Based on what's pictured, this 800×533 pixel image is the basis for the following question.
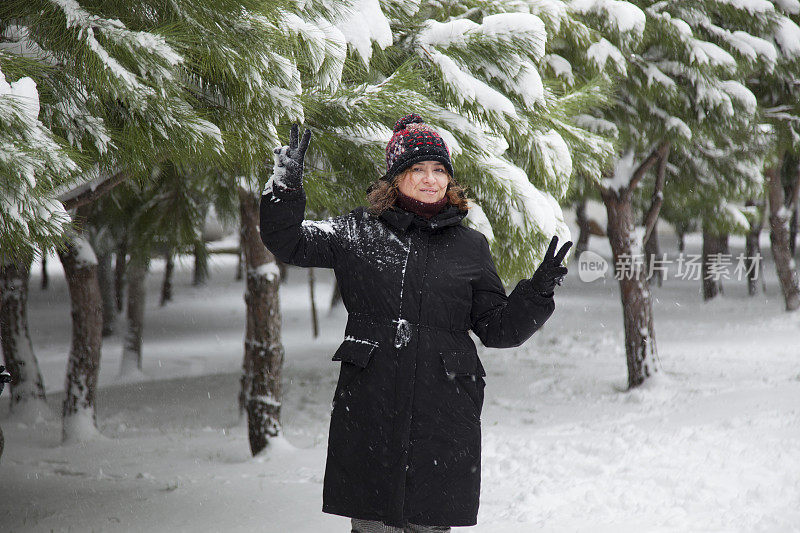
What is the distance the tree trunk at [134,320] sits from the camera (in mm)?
13578

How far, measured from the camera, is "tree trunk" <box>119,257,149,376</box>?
535 inches

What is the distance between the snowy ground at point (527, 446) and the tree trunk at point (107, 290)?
1.57 meters

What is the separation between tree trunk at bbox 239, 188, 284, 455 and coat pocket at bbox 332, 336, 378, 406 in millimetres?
4998

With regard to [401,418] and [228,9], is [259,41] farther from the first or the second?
[401,418]

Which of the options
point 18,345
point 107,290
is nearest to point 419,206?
point 18,345

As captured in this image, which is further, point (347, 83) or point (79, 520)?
point (79, 520)

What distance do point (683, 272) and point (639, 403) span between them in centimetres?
1848

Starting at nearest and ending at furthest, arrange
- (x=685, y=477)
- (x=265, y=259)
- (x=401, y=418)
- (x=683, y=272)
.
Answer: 1. (x=401, y=418)
2. (x=685, y=477)
3. (x=265, y=259)
4. (x=683, y=272)

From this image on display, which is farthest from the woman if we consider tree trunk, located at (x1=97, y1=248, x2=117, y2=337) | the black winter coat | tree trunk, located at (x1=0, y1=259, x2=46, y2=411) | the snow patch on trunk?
tree trunk, located at (x1=97, y1=248, x2=117, y2=337)

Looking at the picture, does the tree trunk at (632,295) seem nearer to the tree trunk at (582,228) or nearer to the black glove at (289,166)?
the black glove at (289,166)

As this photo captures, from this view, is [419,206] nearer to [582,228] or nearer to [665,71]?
[665,71]

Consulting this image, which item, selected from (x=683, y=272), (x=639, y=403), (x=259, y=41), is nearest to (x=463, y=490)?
(x=259, y=41)

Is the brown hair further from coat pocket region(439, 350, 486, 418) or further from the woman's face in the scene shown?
coat pocket region(439, 350, 486, 418)

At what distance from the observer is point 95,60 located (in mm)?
2654
